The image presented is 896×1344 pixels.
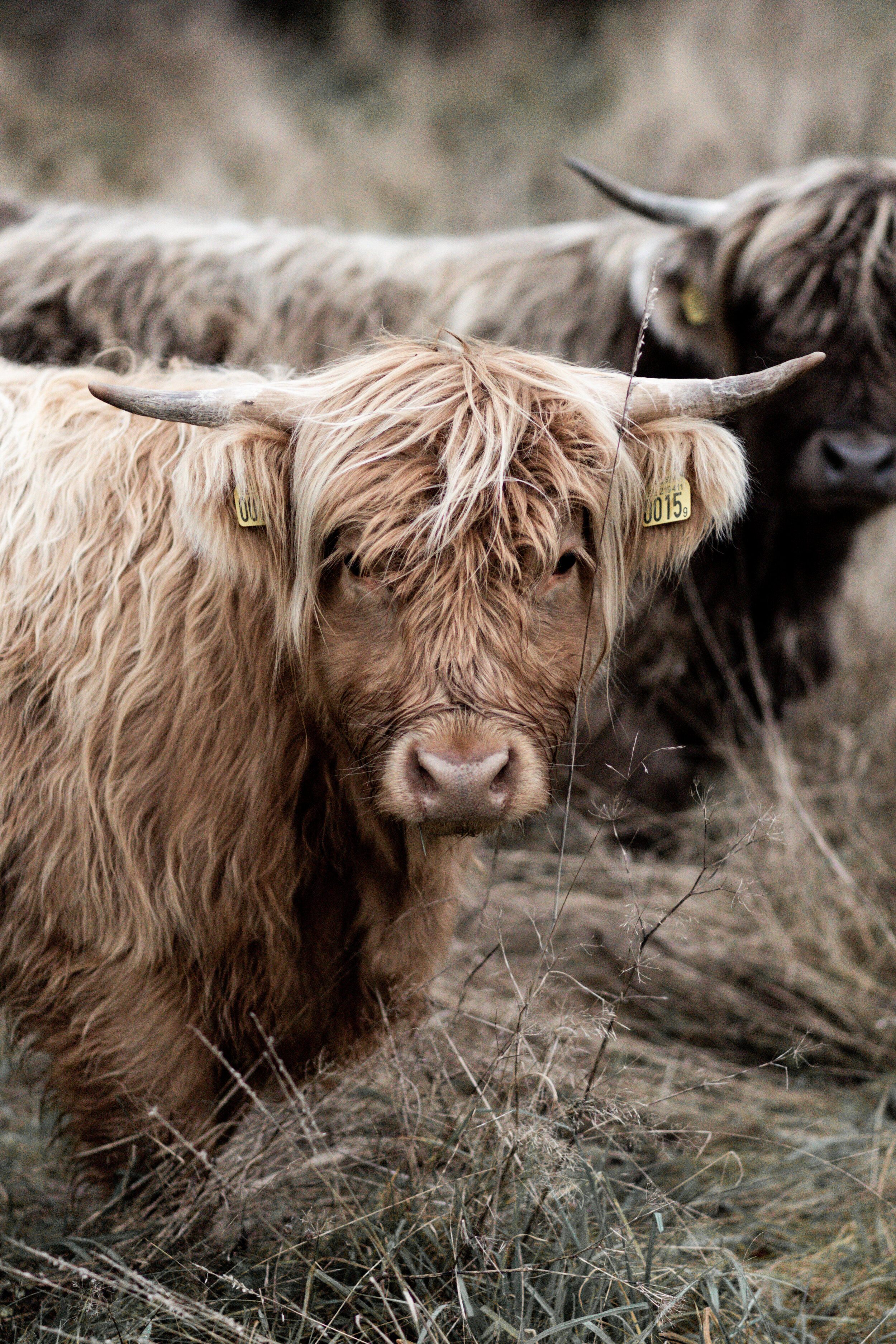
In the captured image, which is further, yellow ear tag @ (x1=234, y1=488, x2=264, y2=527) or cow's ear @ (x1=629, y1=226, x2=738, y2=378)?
cow's ear @ (x1=629, y1=226, x2=738, y2=378)

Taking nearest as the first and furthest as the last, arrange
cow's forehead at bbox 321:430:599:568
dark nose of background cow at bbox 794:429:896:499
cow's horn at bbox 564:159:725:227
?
1. cow's forehead at bbox 321:430:599:568
2. dark nose of background cow at bbox 794:429:896:499
3. cow's horn at bbox 564:159:725:227

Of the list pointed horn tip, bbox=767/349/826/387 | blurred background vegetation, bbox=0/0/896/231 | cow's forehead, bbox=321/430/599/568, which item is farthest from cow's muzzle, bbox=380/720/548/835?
blurred background vegetation, bbox=0/0/896/231

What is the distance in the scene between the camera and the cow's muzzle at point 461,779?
Result: 185 cm

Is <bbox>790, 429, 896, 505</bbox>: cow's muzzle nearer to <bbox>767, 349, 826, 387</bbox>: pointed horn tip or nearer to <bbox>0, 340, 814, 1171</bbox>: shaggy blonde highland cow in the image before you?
<bbox>0, 340, 814, 1171</bbox>: shaggy blonde highland cow

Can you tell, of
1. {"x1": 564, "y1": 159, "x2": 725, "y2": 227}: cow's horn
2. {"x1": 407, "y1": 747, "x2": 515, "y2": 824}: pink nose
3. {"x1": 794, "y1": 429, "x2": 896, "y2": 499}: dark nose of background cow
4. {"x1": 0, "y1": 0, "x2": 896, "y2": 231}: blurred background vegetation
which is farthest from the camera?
{"x1": 0, "y1": 0, "x2": 896, "y2": 231}: blurred background vegetation

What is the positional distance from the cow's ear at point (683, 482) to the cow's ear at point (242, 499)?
0.63m

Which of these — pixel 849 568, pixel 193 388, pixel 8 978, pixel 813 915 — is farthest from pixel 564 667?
pixel 849 568

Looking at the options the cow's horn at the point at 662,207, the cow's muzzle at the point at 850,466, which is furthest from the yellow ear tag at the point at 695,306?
the cow's muzzle at the point at 850,466

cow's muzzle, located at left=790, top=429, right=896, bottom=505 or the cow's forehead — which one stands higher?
the cow's forehead

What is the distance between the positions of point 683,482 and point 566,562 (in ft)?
0.89

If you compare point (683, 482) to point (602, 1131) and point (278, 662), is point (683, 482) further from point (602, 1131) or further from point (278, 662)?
point (602, 1131)

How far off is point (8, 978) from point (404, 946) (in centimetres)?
77

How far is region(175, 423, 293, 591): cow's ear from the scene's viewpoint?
2070 mm

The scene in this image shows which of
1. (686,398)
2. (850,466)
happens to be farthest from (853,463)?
(686,398)
